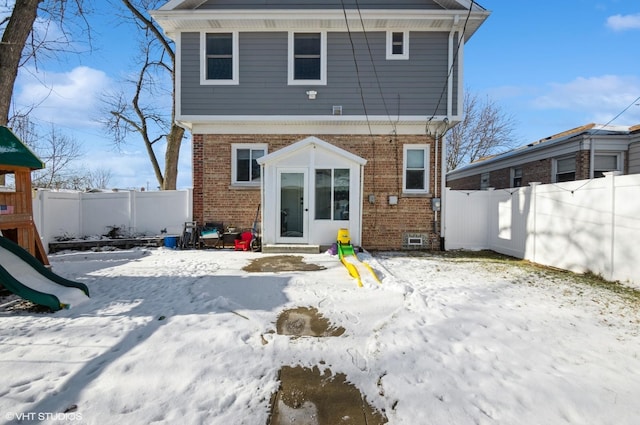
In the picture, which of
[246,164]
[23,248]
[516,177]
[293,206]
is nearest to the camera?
[23,248]

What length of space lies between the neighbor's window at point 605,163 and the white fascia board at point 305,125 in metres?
6.19

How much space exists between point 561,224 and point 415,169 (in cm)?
418

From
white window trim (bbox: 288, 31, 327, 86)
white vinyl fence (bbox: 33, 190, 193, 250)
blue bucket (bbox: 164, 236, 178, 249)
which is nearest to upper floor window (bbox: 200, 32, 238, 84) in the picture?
white window trim (bbox: 288, 31, 327, 86)

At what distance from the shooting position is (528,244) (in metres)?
8.55

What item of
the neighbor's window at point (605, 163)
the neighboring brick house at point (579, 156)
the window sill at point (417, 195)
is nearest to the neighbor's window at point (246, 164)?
the window sill at point (417, 195)

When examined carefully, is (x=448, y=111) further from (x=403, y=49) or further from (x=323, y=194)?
→ (x=323, y=194)

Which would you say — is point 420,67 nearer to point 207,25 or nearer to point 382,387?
point 207,25

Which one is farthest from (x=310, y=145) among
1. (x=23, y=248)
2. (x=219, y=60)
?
(x=23, y=248)

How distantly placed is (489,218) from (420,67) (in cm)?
537

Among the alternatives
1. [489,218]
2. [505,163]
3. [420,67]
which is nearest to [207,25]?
[420,67]

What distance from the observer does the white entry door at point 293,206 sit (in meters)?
9.34

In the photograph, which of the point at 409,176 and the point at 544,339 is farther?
the point at 409,176

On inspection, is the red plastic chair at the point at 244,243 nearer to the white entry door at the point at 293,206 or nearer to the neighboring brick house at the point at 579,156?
Answer: the white entry door at the point at 293,206

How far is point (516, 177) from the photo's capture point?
14383mm
